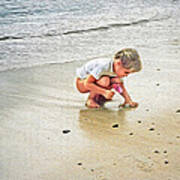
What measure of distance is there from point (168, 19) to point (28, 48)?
333cm

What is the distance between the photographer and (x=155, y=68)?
15.2ft

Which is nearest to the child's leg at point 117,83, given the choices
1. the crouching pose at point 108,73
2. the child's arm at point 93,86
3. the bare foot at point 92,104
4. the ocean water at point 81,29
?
the crouching pose at point 108,73

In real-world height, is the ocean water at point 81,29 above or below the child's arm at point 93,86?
below

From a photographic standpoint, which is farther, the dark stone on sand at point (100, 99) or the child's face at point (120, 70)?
the dark stone on sand at point (100, 99)

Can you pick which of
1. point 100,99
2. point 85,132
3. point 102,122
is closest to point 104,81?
point 100,99

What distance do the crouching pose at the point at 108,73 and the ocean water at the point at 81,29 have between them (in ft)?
5.99

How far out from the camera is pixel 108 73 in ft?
11.1

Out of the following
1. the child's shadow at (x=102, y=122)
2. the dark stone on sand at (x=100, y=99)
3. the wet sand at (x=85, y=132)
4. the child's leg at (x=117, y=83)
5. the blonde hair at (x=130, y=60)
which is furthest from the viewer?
the dark stone on sand at (x=100, y=99)

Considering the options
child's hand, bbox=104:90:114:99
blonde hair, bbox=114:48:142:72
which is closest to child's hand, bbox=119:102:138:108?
child's hand, bbox=104:90:114:99

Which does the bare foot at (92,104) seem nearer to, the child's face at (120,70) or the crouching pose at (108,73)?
the crouching pose at (108,73)

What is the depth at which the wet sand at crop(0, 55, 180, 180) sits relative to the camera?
2613 mm

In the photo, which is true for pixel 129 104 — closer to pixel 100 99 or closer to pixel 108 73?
pixel 100 99

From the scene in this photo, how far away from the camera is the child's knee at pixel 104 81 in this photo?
3383 mm

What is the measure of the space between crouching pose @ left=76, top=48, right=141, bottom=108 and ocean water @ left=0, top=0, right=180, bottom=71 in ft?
5.99
